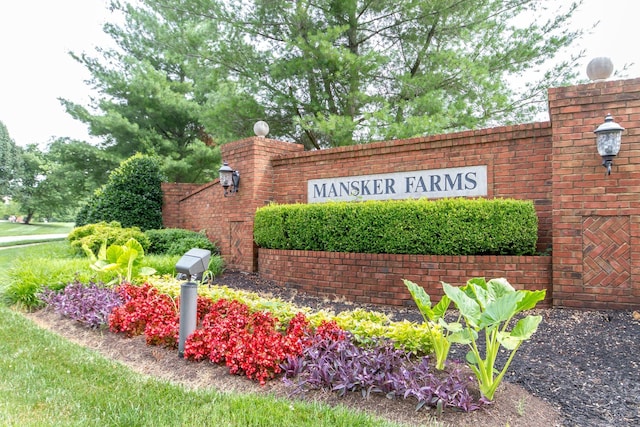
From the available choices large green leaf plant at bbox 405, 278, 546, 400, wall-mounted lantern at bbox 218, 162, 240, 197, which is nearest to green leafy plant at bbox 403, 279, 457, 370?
large green leaf plant at bbox 405, 278, 546, 400

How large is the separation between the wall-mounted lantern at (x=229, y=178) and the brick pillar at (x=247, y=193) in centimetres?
9

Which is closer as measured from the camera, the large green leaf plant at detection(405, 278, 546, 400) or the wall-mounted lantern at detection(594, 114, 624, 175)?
the large green leaf plant at detection(405, 278, 546, 400)

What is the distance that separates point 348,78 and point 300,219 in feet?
15.6

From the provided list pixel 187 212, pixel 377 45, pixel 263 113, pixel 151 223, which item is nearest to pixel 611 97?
pixel 377 45

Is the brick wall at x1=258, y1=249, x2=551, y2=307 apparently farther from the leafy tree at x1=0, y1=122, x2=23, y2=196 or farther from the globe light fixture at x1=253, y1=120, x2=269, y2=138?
the leafy tree at x1=0, y1=122, x2=23, y2=196

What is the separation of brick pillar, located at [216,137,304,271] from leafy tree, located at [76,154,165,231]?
3.36 m

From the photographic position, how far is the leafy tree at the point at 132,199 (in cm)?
1052

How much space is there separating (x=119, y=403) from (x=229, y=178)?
19.4ft

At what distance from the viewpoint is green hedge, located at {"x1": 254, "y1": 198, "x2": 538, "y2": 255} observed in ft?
16.2

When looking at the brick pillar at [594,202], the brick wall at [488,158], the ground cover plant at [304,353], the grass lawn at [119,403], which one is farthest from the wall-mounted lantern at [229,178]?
the brick pillar at [594,202]

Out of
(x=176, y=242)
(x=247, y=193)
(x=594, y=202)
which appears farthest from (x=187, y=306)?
(x=176, y=242)

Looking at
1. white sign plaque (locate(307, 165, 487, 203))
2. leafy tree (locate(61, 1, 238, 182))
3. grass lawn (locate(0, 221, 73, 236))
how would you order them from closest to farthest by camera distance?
1. white sign plaque (locate(307, 165, 487, 203))
2. leafy tree (locate(61, 1, 238, 182))
3. grass lawn (locate(0, 221, 73, 236))

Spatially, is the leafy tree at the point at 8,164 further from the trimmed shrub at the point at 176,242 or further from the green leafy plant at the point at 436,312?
the green leafy plant at the point at 436,312

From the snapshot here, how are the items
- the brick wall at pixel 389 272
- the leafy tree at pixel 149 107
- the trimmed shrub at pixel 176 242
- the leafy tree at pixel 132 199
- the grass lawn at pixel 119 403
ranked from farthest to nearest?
the leafy tree at pixel 149 107
the leafy tree at pixel 132 199
the trimmed shrub at pixel 176 242
the brick wall at pixel 389 272
the grass lawn at pixel 119 403
